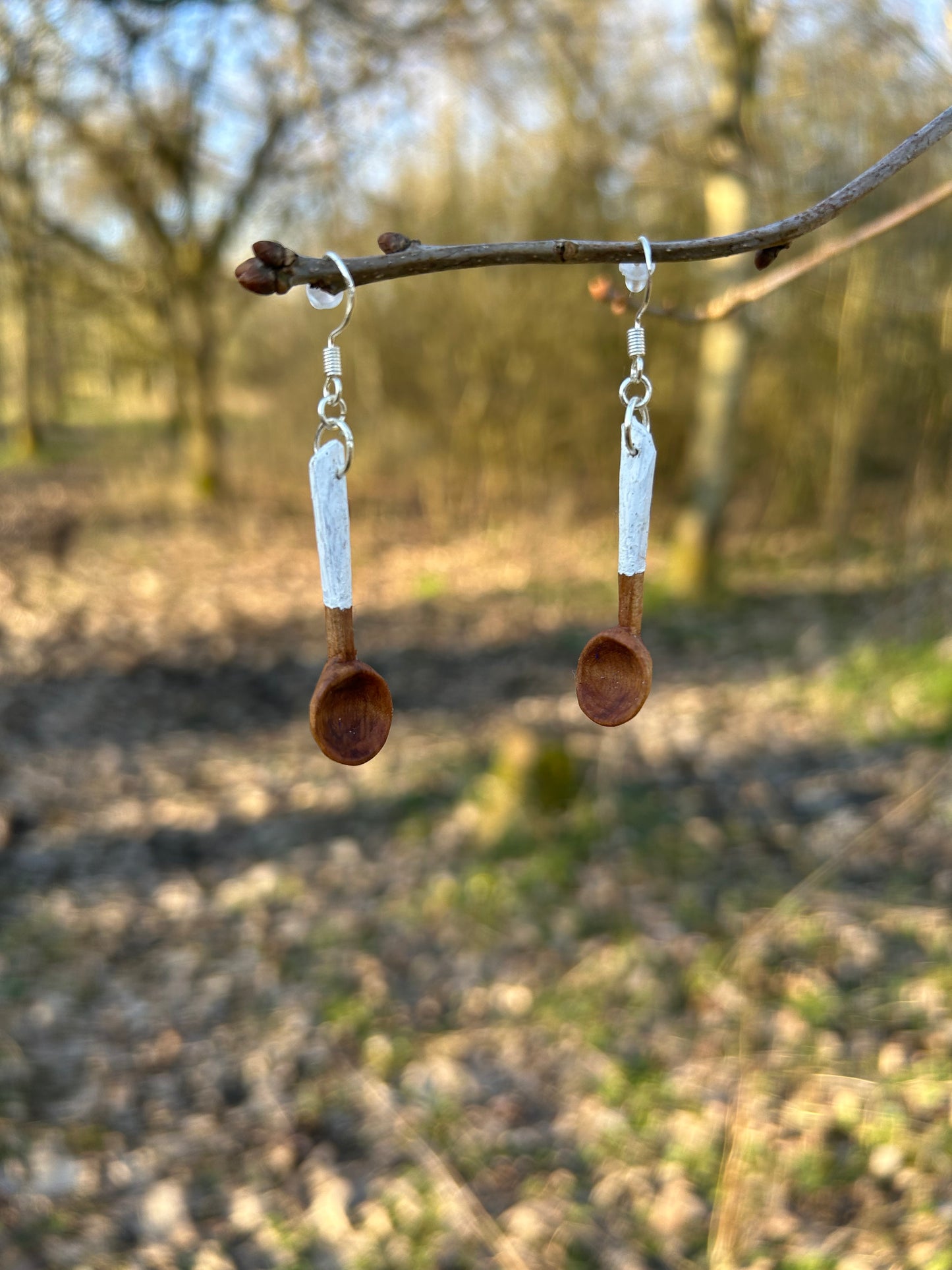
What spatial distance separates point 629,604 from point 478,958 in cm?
299

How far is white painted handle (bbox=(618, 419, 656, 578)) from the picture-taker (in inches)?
54.8

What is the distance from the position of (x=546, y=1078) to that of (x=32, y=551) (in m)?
6.84

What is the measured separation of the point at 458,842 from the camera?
4844 millimetres

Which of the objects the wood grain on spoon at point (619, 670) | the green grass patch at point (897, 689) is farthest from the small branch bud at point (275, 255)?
the green grass patch at point (897, 689)

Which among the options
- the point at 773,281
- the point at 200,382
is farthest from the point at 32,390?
the point at 773,281

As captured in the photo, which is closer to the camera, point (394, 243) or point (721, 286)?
point (394, 243)

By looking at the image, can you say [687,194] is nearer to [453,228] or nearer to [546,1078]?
[453,228]

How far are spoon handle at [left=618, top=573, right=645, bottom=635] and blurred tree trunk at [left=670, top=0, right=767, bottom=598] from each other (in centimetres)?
526

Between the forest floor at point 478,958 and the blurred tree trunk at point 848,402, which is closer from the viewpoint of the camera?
the forest floor at point 478,958

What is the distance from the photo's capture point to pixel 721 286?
25.2 feet

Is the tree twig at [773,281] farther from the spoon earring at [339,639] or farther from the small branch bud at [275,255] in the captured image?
the small branch bud at [275,255]

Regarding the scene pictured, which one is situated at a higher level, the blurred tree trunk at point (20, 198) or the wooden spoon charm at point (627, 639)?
the blurred tree trunk at point (20, 198)

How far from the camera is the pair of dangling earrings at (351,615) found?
1323mm

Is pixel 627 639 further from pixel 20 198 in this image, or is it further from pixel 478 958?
pixel 20 198
